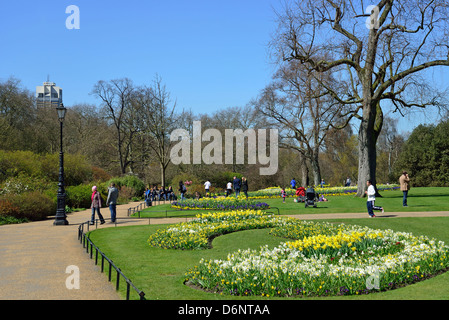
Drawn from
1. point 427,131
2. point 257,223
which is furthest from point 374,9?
point 427,131

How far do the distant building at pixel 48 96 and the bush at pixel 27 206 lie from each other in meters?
31.0

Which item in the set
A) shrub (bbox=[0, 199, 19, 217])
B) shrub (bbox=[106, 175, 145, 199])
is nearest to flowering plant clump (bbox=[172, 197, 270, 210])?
shrub (bbox=[0, 199, 19, 217])

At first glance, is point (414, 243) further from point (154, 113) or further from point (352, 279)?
point (154, 113)

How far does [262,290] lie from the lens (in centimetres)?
706

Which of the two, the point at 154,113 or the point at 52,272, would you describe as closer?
the point at 52,272

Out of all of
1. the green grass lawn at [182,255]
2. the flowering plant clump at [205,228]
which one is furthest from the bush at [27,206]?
the flowering plant clump at [205,228]

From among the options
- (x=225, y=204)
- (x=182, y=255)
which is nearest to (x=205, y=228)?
(x=182, y=255)

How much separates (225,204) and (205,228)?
8589mm

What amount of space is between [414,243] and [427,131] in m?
45.6

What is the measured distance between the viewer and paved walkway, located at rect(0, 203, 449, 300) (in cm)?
727

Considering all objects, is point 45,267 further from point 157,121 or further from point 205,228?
point 157,121

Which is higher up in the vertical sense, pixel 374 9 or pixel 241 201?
pixel 374 9

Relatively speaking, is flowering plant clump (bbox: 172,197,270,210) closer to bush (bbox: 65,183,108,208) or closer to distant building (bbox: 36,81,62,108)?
bush (bbox: 65,183,108,208)

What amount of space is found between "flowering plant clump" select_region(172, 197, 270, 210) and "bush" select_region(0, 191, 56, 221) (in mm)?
7110
